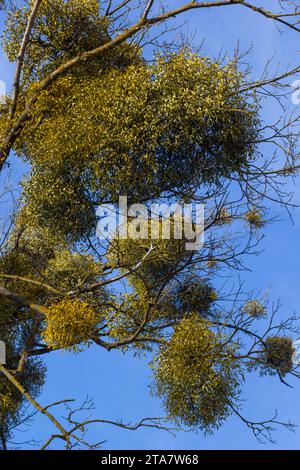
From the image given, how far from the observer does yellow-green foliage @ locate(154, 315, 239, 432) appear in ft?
31.2

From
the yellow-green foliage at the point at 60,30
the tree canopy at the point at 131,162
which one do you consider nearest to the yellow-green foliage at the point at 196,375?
the tree canopy at the point at 131,162

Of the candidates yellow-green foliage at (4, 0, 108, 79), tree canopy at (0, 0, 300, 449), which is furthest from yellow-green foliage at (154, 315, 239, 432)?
yellow-green foliage at (4, 0, 108, 79)

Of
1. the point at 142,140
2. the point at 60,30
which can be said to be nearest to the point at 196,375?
the point at 142,140

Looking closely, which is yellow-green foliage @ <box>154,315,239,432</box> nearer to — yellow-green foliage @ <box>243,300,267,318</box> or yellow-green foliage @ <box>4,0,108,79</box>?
yellow-green foliage @ <box>243,300,267,318</box>

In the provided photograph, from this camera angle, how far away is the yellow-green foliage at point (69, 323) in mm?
8820

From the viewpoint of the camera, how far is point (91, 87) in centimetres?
996

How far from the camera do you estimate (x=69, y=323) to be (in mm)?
8836

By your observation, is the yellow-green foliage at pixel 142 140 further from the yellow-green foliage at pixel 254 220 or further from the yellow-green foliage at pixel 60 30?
the yellow-green foliage at pixel 254 220

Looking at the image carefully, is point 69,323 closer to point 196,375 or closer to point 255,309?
point 196,375

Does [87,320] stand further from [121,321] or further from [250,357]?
[250,357]

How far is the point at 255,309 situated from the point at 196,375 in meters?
3.20
